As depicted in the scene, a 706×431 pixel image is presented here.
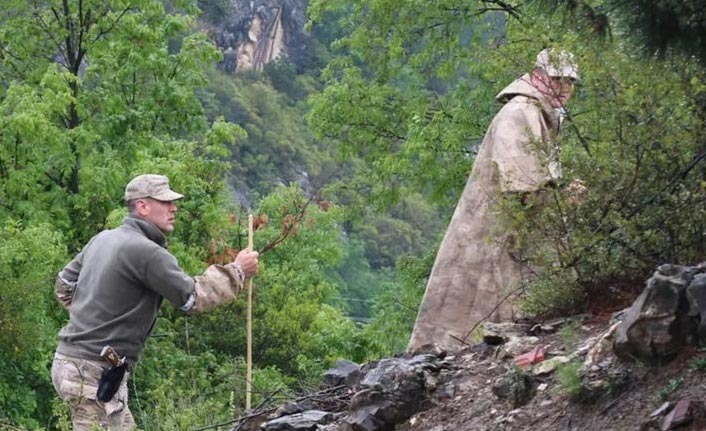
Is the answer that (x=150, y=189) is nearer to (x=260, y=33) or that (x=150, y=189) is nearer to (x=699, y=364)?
(x=699, y=364)

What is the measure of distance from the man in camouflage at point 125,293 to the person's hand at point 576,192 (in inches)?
59.9

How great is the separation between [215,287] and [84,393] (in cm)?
77

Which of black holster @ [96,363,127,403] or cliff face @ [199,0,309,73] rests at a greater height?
cliff face @ [199,0,309,73]

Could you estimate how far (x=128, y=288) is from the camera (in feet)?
23.0

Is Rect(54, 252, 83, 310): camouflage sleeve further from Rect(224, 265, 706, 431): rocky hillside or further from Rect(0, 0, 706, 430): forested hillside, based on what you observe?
Rect(224, 265, 706, 431): rocky hillside

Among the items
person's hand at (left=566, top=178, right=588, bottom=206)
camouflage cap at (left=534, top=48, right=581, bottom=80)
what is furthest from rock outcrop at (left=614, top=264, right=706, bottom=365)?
camouflage cap at (left=534, top=48, right=581, bottom=80)

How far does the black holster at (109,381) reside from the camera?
7.00 meters

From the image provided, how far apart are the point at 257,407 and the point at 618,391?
7.92 feet

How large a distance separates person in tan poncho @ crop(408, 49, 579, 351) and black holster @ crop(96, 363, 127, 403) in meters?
1.69

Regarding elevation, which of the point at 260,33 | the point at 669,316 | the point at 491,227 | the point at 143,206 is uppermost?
the point at 260,33

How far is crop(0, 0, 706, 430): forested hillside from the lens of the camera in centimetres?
710

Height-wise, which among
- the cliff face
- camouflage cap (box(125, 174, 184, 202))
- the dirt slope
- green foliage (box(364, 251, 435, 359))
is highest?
the cliff face

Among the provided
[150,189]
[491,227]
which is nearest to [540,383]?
[491,227]

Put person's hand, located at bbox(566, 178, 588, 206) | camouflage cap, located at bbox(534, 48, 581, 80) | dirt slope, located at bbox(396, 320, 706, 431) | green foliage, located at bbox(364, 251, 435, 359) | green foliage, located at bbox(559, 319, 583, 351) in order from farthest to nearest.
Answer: green foliage, located at bbox(364, 251, 435, 359)
camouflage cap, located at bbox(534, 48, 581, 80)
person's hand, located at bbox(566, 178, 588, 206)
green foliage, located at bbox(559, 319, 583, 351)
dirt slope, located at bbox(396, 320, 706, 431)
